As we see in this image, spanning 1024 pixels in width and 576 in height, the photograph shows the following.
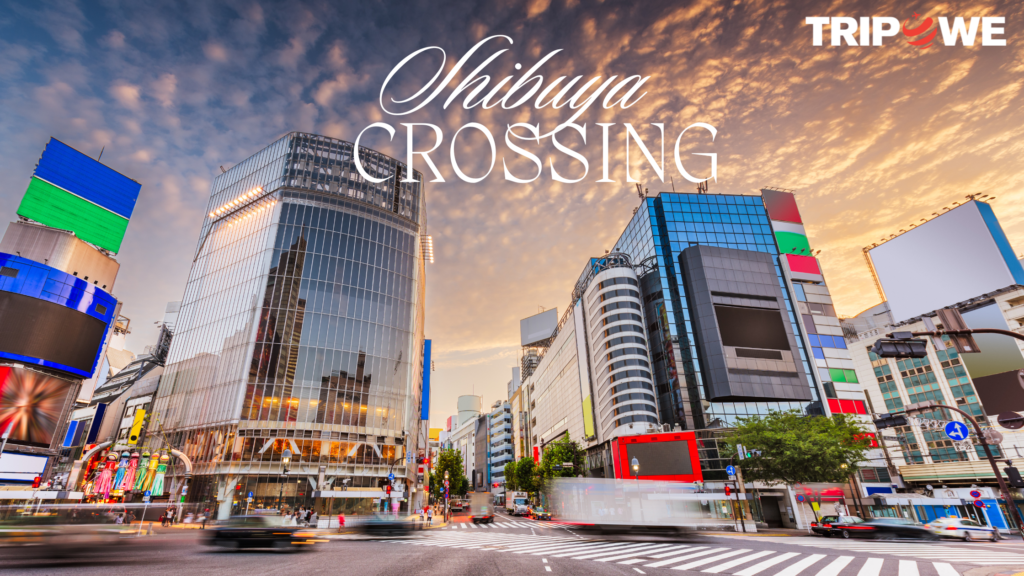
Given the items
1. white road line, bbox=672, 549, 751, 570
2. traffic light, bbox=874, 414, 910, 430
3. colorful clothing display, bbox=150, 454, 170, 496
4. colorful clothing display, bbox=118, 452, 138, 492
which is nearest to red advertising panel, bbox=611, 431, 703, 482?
traffic light, bbox=874, 414, 910, 430

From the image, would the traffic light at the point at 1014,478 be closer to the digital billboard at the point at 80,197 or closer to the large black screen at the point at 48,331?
the large black screen at the point at 48,331

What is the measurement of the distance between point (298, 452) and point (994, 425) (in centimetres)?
8720

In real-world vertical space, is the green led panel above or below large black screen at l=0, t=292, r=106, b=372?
above

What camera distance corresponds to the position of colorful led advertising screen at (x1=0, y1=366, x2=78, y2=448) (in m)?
59.9

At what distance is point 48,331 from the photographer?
6450cm

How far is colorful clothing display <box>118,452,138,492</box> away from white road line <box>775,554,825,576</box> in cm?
7056

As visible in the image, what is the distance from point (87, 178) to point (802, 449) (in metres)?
110

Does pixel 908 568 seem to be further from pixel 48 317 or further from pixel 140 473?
pixel 48 317

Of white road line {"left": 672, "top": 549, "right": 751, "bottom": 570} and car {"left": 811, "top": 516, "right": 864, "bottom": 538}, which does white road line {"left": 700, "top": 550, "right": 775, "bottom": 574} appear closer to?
white road line {"left": 672, "top": 549, "right": 751, "bottom": 570}

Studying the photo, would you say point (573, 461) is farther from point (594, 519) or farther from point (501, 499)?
point (501, 499)

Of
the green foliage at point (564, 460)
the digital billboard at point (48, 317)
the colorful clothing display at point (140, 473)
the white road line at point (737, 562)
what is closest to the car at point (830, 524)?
the white road line at point (737, 562)

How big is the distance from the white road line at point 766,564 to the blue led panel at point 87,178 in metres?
105

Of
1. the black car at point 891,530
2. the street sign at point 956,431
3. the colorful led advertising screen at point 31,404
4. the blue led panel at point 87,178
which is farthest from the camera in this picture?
the blue led panel at point 87,178

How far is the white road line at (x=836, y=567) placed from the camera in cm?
1245
